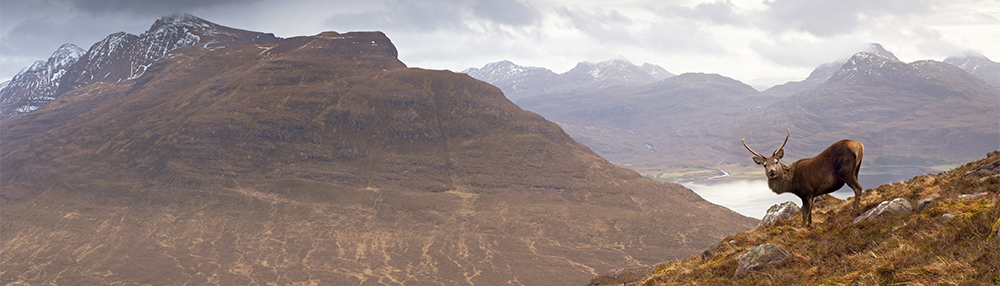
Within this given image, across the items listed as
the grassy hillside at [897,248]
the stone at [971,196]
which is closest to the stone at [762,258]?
the grassy hillside at [897,248]

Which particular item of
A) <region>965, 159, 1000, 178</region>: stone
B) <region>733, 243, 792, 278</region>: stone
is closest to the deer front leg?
<region>733, 243, 792, 278</region>: stone

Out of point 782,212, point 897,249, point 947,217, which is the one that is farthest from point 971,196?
point 782,212

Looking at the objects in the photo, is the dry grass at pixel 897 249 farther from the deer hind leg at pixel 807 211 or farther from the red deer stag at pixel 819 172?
the red deer stag at pixel 819 172

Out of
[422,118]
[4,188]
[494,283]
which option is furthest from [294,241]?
[4,188]

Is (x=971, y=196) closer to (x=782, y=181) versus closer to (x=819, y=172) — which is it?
(x=819, y=172)

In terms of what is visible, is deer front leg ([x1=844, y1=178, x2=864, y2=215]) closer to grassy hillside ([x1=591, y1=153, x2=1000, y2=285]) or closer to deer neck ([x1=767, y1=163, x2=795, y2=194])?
grassy hillside ([x1=591, y1=153, x2=1000, y2=285])

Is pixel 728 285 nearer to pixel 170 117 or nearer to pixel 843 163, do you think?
pixel 843 163
